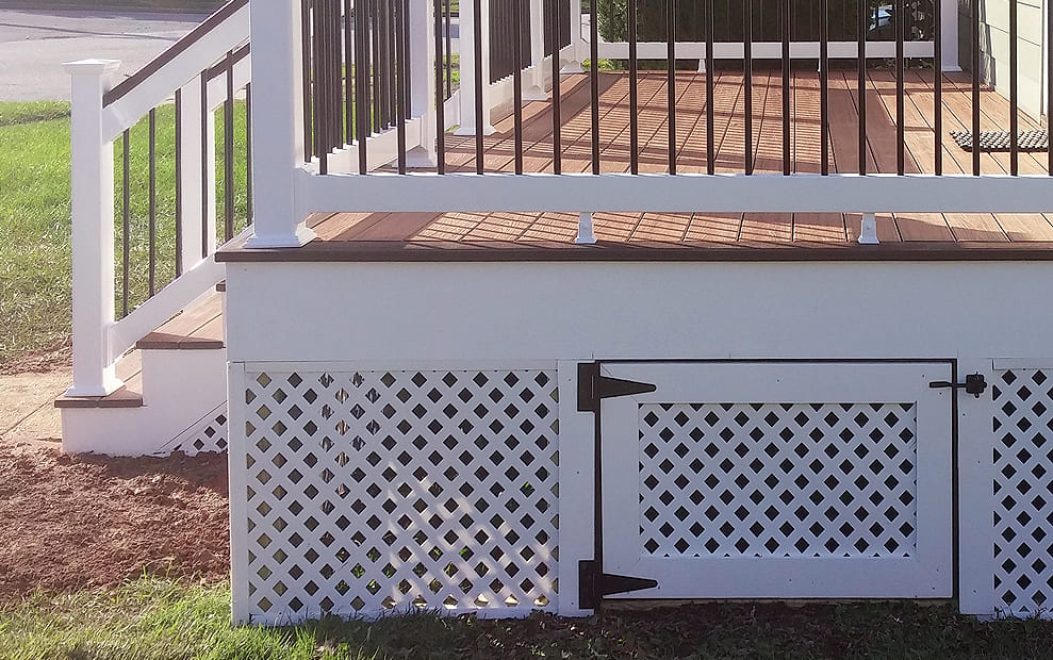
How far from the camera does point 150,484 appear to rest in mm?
5621

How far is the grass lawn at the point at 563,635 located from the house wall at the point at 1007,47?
3198 millimetres

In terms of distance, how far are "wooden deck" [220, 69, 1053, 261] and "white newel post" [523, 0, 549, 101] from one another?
6.5 inches

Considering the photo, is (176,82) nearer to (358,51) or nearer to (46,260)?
(358,51)

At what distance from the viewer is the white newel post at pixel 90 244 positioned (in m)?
5.88

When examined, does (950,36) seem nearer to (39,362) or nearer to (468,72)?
(468,72)

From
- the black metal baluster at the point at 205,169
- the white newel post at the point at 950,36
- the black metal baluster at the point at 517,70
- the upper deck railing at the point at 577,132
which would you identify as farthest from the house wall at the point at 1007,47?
the black metal baluster at the point at 205,169

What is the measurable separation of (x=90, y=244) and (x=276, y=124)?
2.05m

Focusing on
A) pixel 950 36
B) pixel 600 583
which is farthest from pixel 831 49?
pixel 600 583

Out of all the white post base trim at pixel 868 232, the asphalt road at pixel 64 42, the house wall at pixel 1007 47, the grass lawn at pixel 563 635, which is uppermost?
the asphalt road at pixel 64 42

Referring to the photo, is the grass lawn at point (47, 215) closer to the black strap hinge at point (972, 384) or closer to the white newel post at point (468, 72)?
the white newel post at point (468, 72)

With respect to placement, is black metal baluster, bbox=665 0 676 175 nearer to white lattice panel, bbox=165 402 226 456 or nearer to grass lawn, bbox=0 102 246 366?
white lattice panel, bbox=165 402 226 456

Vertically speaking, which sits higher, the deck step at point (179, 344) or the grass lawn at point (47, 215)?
the grass lawn at point (47, 215)

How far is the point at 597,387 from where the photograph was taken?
419 cm

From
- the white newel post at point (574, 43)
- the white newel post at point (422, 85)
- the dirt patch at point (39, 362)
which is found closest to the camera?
the white newel post at point (422, 85)
